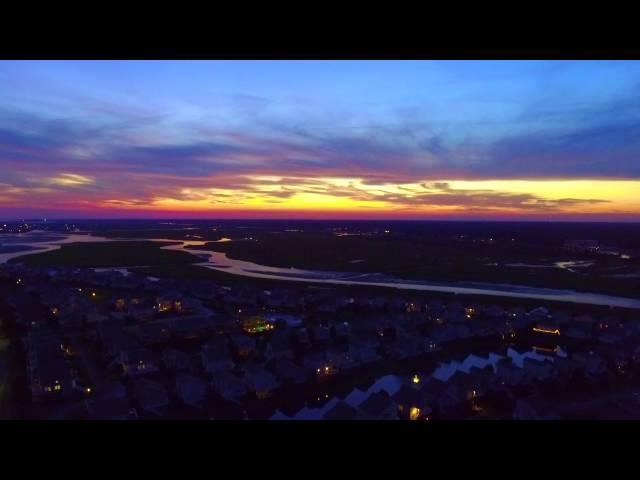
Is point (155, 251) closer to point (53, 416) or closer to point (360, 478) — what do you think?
point (53, 416)

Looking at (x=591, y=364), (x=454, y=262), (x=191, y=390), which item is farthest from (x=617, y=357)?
(x=454, y=262)

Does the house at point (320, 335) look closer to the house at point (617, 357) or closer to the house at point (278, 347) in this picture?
the house at point (278, 347)

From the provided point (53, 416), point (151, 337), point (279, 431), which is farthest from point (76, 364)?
point (279, 431)

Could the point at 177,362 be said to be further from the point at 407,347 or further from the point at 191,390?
the point at 407,347

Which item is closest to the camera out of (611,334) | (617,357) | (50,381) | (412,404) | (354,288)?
(412,404)

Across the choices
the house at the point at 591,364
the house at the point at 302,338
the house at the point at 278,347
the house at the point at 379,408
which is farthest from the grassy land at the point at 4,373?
the house at the point at 591,364

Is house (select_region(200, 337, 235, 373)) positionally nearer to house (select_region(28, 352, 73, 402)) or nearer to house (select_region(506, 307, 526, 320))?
house (select_region(28, 352, 73, 402))
